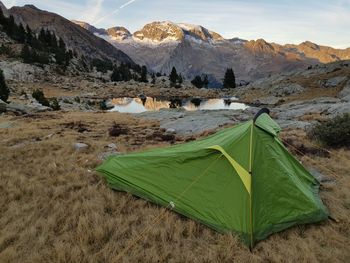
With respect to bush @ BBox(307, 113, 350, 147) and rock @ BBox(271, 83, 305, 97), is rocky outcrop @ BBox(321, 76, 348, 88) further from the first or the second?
bush @ BBox(307, 113, 350, 147)

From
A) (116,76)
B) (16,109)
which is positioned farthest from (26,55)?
(16,109)

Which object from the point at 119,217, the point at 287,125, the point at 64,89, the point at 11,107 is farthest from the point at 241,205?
→ the point at 64,89

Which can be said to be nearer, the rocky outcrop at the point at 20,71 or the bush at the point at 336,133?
the bush at the point at 336,133

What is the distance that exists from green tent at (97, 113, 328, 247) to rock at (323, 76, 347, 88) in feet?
231

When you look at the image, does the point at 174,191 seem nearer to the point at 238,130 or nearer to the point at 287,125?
the point at 238,130

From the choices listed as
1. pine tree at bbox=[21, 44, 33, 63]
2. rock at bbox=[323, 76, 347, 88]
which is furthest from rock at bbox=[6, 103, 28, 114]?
pine tree at bbox=[21, 44, 33, 63]

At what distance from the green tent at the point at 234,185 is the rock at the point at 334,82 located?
70525 millimetres

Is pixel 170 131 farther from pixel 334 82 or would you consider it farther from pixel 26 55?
pixel 26 55

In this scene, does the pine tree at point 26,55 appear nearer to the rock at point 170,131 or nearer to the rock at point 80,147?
the rock at point 170,131

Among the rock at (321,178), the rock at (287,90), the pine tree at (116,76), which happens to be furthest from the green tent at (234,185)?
the pine tree at (116,76)

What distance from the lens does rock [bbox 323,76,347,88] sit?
70.3 metres

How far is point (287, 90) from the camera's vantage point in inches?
3260

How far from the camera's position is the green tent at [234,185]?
7.06 metres

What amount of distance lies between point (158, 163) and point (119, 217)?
1.95 metres
